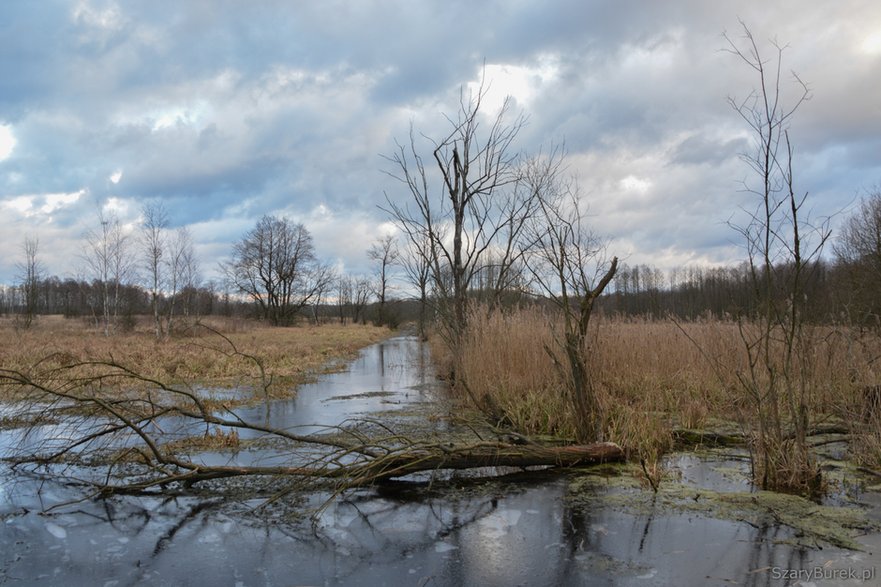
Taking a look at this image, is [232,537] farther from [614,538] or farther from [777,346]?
[777,346]

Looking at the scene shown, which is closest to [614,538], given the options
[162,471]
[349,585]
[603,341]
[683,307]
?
[349,585]

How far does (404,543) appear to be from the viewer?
12.7ft

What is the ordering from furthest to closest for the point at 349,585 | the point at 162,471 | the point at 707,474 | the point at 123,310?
the point at 123,310
the point at 707,474
the point at 162,471
the point at 349,585

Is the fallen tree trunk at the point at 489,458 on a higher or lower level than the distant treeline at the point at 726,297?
lower

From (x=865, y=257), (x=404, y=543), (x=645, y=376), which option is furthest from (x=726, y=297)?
(x=865, y=257)

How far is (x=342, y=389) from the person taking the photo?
1281 centimetres

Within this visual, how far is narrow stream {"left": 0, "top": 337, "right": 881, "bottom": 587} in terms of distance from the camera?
3396 mm

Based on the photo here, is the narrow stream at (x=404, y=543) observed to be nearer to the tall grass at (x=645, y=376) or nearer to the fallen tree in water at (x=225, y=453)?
the fallen tree in water at (x=225, y=453)

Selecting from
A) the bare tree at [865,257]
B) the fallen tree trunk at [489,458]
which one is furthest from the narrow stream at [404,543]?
the bare tree at [865,257]

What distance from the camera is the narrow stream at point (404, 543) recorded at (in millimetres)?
3396

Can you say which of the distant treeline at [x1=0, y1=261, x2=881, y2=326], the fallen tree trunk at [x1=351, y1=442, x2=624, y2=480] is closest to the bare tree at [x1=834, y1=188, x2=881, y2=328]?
the distant treeline at [x1=0, y1=261, x2=881, y2=326]

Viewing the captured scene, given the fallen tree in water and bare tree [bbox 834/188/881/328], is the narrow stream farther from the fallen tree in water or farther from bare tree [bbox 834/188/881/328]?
bare tree [bbox 834/188/881/328]

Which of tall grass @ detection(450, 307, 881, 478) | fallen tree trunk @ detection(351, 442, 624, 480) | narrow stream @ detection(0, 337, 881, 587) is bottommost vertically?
narrow stream @ detection(0, 337, 881, 587)

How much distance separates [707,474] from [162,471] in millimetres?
5339
